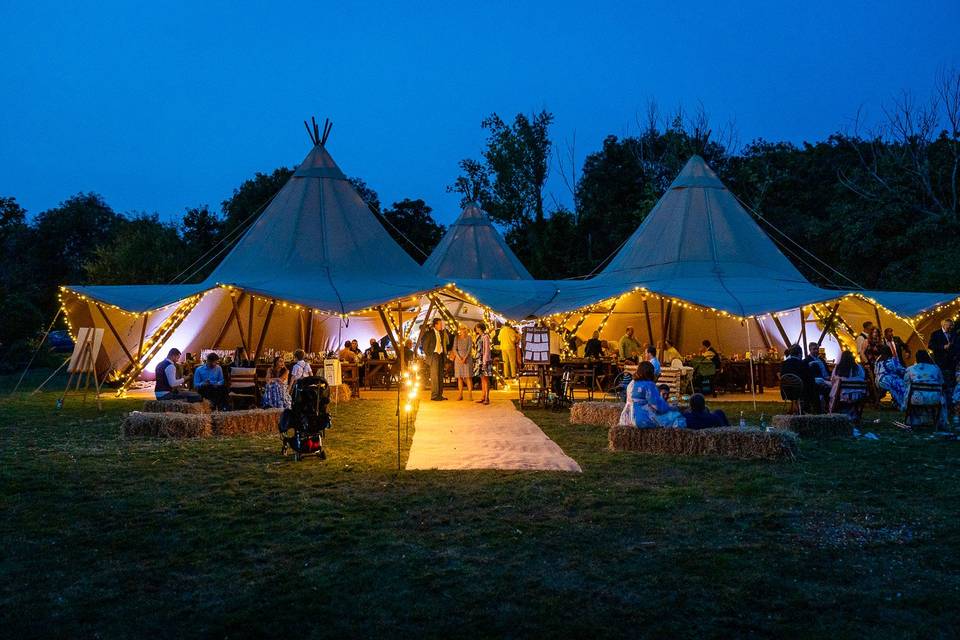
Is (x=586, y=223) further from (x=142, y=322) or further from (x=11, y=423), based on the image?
(x=11, y=423)

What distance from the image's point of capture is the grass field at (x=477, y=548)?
12.0 feet

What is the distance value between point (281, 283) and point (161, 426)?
269 inches

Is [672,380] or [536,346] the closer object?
[672,380]

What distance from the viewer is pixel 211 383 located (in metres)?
11.1

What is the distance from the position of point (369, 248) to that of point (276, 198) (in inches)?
94.0

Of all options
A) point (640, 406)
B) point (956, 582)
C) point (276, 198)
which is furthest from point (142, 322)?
point (956, 582)

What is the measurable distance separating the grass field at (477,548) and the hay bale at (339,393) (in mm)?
5816

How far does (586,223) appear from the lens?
35.3 metres

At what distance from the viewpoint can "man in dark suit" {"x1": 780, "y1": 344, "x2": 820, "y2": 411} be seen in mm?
10406

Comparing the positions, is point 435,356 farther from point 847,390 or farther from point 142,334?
point 847,390

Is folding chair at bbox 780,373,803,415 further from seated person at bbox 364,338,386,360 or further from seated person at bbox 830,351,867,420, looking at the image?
seated person at bbox 364,338,386,360

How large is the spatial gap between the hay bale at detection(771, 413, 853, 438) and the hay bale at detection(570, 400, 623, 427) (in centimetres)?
201

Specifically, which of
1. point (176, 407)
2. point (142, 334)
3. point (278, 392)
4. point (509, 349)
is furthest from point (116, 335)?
point (509, 349)

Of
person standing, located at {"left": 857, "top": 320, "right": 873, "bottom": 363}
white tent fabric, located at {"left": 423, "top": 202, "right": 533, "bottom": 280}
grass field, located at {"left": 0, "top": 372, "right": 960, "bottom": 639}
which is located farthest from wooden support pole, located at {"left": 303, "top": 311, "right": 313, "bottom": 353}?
grass field, located at {"left": 0, "top": 372, "right": 960, "bottom": 639}
